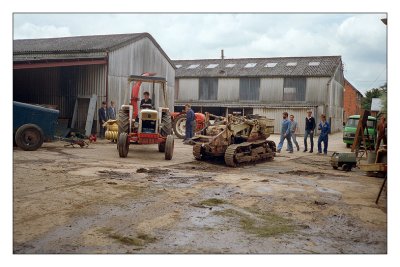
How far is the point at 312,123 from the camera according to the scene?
53.1 feet

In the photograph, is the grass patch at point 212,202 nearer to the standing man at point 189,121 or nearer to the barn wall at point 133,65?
the standing man at point 189,121

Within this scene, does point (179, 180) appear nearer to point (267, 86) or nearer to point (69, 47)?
point (69, 47)

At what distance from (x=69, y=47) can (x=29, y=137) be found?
828cm

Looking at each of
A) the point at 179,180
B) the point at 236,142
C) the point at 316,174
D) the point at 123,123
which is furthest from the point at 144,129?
the point at 316,174

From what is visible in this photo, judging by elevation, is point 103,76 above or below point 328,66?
below

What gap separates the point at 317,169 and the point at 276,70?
2368 centimetres

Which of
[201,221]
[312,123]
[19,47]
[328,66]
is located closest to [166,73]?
[19,47]

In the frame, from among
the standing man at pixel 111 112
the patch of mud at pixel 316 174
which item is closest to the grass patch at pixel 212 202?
the patch of mud at pixel 316 174

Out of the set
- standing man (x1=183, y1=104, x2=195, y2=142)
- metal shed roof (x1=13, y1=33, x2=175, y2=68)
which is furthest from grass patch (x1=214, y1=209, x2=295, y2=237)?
metal shed roof (x1=13, y1=33, x2=175, y2=68)

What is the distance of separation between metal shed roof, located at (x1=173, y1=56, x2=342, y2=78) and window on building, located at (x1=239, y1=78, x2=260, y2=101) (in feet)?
1.78

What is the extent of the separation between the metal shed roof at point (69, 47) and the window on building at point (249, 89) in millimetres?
15002

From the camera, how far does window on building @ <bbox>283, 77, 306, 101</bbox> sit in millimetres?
33031

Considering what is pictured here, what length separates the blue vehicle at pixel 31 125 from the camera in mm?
12094

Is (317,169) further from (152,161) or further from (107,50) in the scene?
(107,50)
